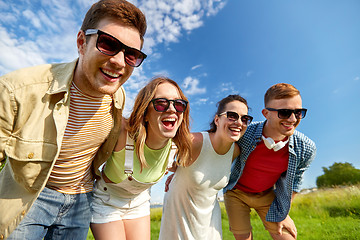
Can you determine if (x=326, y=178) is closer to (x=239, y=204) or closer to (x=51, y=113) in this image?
(x=239, y=204)

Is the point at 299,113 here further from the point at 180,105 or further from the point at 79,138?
the point at 79,138

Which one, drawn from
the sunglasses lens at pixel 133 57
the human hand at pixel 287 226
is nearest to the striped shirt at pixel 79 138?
the sunglasses lens at pixel 133 57

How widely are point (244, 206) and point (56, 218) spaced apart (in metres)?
3.39

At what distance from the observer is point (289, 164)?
3980 mm

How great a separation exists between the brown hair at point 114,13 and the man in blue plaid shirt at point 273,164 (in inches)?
107

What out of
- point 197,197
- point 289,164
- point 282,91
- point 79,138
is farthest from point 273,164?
point 79,138

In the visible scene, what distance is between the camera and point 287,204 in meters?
4.06

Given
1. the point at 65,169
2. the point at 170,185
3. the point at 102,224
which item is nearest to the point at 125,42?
the point at 65,169

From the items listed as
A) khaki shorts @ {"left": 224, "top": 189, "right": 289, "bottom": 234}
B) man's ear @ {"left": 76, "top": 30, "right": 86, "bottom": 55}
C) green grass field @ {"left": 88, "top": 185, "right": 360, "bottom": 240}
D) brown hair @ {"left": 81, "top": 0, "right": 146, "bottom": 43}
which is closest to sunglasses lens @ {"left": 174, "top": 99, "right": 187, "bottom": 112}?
brown hair @ {"left": 81, "top": 0, "right": 146, "bottom": 43}

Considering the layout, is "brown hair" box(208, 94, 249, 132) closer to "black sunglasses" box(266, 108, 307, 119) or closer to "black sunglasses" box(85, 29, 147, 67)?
"black sunglasses" box(266, 108, 307, 119)

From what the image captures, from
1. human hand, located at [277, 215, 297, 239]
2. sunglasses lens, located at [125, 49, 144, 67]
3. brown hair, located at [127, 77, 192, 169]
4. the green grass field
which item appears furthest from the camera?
the green grass field

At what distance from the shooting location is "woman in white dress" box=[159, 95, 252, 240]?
3.64m

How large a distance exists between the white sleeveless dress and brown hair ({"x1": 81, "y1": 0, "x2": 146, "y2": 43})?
2189 mm

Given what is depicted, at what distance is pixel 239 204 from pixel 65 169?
3.34 m
